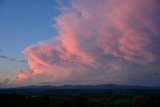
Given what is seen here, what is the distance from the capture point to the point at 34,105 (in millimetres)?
154750

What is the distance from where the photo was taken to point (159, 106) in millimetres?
148375

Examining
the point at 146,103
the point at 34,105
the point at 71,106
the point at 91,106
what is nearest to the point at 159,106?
the point at 146,103

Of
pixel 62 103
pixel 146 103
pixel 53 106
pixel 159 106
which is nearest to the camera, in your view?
pixel 146 103

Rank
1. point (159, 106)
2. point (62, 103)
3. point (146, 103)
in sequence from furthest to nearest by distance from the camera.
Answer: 1. point (62, 103)
2. point (159, 106)
3. point (146, 103)

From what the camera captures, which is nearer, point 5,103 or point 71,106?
point 5,103

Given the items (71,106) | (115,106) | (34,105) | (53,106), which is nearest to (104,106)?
(115,106)

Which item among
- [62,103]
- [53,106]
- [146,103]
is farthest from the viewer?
[62,103]

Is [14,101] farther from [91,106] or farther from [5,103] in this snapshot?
[91,106]

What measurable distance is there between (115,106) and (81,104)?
20643 mm

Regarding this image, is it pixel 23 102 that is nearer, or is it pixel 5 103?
pixel 5 103

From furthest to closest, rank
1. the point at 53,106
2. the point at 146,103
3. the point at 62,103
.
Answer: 1. the point at 62,103
2. the point at 53,106
3. the point at 146,103

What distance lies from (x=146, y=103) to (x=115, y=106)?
3046 cm

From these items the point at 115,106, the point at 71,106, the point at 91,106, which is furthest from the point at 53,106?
the point at 115,106

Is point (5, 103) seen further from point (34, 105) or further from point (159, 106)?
point (159, 106)
